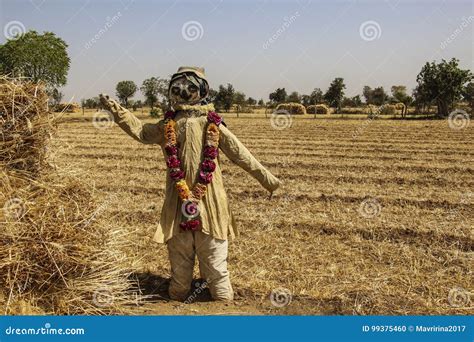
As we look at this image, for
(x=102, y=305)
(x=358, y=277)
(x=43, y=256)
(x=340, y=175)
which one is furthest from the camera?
(x=340, y=175)

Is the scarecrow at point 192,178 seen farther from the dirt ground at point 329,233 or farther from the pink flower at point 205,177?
the dirt ground at point 329,233

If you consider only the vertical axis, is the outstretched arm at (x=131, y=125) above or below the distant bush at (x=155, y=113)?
below

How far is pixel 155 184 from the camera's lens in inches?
363

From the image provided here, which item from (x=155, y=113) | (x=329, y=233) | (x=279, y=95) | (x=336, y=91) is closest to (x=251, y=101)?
(x=279, y=95)

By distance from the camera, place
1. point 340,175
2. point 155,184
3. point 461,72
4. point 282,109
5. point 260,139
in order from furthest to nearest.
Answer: point 282,109, point 461,72, point 260,139, point 340,175, point 155,184

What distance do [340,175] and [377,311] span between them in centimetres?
606

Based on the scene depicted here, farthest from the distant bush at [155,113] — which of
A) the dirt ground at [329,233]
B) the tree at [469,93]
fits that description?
the dirt ground at [329,233]

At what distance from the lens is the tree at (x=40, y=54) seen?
25.5 m

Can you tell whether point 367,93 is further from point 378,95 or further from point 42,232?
point 42,232

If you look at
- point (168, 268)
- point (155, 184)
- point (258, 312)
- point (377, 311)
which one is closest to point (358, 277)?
point (377, 311)

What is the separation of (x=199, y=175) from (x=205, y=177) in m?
0.07

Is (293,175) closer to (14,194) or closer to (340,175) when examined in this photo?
(340,175)

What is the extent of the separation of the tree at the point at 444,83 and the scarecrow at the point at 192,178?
34062mm

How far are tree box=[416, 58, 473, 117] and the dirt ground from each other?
2589cm
